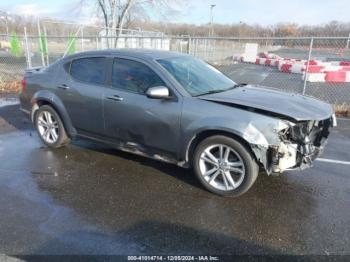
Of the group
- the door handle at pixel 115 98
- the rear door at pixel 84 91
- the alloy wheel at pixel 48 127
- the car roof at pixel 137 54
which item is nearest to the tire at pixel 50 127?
the alloy wheel at pixel 48 127

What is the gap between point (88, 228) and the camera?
10.4 feet

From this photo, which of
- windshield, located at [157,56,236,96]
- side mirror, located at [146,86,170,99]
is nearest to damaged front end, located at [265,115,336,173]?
windshield, located at [157,56,236,96]

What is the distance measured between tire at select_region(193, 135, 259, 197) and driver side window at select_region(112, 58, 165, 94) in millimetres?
1057

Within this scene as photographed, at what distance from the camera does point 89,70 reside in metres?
4.88

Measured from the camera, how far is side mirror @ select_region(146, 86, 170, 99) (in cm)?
391

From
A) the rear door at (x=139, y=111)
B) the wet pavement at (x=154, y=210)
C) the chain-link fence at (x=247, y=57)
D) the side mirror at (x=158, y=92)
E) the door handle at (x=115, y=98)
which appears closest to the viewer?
the wet pavement at (x=154, y=210)

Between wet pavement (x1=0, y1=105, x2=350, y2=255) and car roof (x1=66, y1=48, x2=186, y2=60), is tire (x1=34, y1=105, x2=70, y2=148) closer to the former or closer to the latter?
wet pavement (x1=0, y1=105, x2=350, y2=255)

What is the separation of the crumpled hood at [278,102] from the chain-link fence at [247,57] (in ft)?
14.2

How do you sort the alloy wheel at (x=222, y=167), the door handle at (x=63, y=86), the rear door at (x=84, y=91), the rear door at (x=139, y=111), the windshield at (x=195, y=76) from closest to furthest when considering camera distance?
the alloy wheel at (x=222, y=167)
the rear door at (x=139, y=111)
the windshield at (x=195, y=76)
the rear door at (x=84, y=91)
the door handle at (x=63, y=86)

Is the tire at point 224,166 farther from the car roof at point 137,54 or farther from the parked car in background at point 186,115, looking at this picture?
the car roof at point 137,54

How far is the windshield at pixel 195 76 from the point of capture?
165 inches

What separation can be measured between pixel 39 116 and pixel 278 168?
4.12 m

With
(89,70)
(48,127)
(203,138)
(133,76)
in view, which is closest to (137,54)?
(133,76)

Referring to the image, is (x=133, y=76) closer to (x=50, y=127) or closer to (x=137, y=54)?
(x=137, y=54)
